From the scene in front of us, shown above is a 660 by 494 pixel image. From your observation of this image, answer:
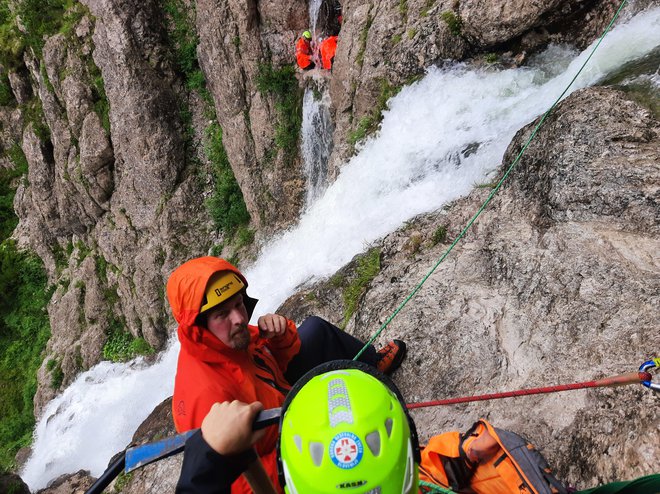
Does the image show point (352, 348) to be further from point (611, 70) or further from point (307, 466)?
point (611, 70)

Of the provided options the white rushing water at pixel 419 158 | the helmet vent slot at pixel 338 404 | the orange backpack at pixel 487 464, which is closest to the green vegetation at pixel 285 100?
the white rushing water at pixel 419 158

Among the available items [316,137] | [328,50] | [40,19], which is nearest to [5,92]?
[40,19]

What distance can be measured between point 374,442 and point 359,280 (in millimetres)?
4210

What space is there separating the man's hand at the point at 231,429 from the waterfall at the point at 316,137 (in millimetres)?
8567

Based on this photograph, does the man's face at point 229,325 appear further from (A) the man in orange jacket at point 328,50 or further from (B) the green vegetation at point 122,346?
(B) the green vegetation at point 122,346

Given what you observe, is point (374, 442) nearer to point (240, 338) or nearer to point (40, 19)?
point (240, 338)

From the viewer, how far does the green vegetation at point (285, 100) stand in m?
11.2

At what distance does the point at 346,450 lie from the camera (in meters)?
1.43

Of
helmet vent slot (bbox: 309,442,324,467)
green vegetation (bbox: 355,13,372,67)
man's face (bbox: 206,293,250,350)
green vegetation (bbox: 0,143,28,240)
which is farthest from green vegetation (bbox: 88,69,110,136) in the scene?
helmet vent slot (bbox: 309,442,324,467)

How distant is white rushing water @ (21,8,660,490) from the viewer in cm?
573

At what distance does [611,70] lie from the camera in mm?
5133

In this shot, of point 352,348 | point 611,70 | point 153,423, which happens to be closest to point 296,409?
point 352,348

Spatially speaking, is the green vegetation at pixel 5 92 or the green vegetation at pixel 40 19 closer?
the green vegetation at pixel 40 19

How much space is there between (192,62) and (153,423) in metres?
11.1
